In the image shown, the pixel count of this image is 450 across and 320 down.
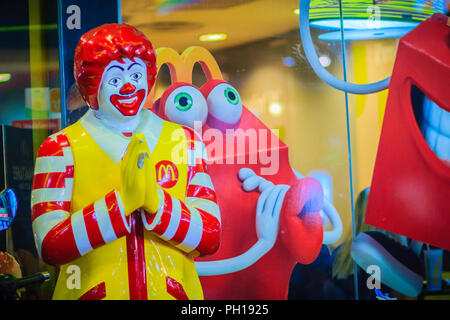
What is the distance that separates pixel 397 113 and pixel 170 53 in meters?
1.11

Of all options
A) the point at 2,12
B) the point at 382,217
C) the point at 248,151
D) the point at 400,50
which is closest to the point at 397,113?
the point at 400,50

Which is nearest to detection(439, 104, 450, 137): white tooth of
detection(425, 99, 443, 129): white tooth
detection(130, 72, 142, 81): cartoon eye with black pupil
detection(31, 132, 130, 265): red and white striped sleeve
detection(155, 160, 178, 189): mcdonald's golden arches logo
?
detection(425, 99, 443, 129): white tooth

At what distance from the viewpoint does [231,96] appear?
273cm

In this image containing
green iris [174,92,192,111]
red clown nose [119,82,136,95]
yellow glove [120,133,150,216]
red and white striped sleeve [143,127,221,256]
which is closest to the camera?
yellow glove [120,133,150,216]

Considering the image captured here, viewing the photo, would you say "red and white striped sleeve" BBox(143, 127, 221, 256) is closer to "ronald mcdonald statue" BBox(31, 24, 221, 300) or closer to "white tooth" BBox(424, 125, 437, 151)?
"ronald mcdonald statue" BBox(31, 24, 221, 300)

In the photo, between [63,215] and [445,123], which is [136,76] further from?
[445,123]

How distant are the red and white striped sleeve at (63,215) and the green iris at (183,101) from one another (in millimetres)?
783

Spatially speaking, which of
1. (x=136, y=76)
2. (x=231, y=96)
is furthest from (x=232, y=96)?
(x=136, y=76)

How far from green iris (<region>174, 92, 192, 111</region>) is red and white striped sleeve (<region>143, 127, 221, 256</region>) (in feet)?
1.78

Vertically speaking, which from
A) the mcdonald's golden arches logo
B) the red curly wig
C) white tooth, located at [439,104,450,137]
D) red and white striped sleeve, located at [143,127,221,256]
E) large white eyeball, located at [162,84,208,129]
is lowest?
red and white striped sleeve, located at [143,127,221,256]

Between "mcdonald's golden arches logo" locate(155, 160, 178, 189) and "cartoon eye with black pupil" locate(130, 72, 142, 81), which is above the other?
"cartoon eye with black pupil" locate(130, 72, 142, 81)

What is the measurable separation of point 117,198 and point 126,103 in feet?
1.18

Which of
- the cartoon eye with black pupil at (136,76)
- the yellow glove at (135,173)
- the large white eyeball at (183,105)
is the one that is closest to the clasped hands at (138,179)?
the yellow glove at (135,173)

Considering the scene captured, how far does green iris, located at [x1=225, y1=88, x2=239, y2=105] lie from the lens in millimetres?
2721
